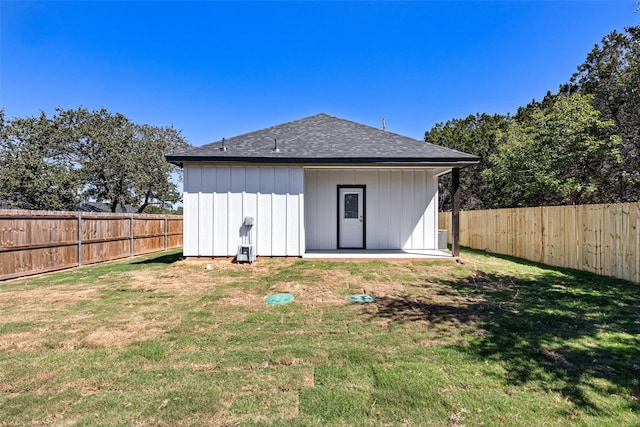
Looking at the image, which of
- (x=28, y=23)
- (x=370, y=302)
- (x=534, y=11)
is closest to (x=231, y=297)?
(x=370, y=302)

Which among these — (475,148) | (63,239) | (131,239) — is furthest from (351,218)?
(475,148)

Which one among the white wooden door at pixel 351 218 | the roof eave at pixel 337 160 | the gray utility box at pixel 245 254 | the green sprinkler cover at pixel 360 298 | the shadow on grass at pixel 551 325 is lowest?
the shadow on grass at pixel 551 325

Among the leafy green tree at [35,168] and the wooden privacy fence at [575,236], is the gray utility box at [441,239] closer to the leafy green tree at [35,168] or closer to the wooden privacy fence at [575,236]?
the wooden privacy fence at [575,236]

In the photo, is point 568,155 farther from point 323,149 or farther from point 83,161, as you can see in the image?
point 83,161

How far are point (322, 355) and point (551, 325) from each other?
3003mm

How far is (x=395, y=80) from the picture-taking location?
16406mm

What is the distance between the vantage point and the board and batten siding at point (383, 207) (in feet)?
31.1

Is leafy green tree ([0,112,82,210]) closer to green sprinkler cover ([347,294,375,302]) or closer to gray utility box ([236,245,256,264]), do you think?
gray utility box ([236,245,256,264])

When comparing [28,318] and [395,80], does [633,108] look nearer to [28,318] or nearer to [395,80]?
[395,80]

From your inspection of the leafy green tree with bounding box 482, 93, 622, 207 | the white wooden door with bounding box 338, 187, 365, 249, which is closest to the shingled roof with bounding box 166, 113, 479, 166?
the white wooden door with bounding box 338, 187, 365, 249

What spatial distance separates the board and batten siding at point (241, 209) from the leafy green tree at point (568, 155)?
1192 centimetres

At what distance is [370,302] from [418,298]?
2.84 feet

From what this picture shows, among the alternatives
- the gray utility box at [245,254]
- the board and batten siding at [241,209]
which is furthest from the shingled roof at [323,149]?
the gray utility box at [245,254]

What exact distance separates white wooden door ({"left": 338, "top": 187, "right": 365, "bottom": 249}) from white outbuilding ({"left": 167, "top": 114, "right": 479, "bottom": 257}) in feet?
0.11
